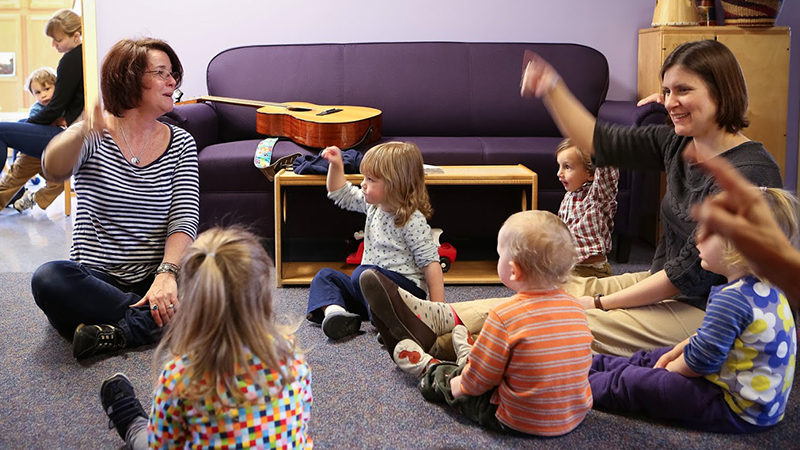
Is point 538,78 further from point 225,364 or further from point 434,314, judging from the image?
point 225,364

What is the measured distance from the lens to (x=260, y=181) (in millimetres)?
3361

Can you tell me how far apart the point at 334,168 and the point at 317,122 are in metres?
0.71

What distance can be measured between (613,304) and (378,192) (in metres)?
0.77

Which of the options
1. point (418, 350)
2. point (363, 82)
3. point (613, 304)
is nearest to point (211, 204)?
point (363, 82)

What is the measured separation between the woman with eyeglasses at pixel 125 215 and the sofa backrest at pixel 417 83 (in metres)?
A: 1.54

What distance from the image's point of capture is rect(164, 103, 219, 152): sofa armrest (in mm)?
3387

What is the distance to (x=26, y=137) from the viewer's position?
4.29m

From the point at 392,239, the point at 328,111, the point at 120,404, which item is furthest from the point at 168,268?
the point at 328,111

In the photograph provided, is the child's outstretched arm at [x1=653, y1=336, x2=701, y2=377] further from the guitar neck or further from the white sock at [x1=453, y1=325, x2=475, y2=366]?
the guitar neck

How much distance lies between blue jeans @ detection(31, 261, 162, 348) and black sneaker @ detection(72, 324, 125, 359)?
25 millimetres

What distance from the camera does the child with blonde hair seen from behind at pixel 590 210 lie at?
2848 millimetres

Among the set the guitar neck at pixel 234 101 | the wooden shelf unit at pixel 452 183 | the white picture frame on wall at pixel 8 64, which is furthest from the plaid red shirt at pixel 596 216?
the white picture frame on wall at pixel 8 64

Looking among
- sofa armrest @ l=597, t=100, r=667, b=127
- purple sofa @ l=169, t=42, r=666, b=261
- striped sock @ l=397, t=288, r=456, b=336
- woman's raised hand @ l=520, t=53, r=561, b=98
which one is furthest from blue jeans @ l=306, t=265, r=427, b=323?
sofa armrest @ l=597, t=100, r=667, b=127

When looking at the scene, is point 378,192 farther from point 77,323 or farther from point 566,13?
point 566,13
